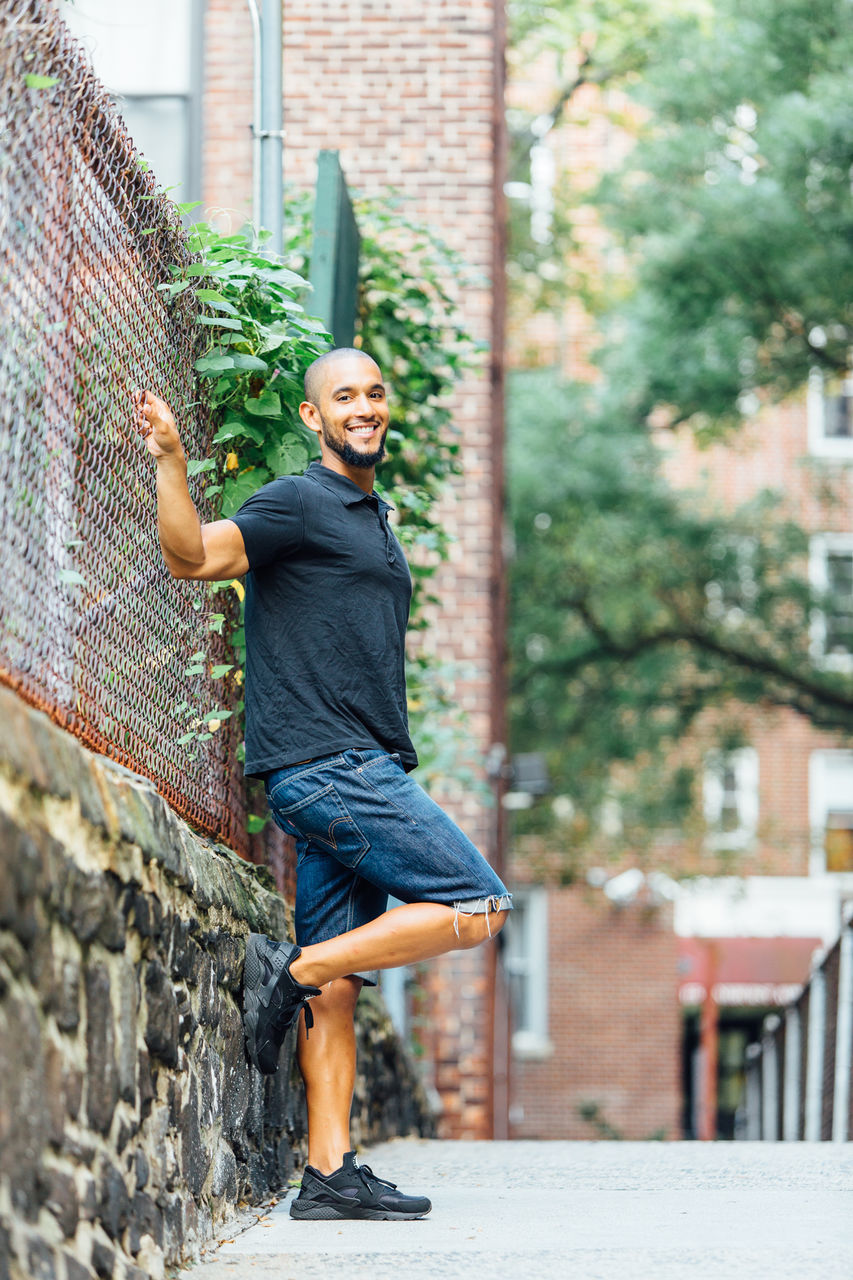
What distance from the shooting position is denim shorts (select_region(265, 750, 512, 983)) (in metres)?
3.88

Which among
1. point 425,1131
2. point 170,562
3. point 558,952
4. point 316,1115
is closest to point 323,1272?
point 316,1115

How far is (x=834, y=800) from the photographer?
82.2ft

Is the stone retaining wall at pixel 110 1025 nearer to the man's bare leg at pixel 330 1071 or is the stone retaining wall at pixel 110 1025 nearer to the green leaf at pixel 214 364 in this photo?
the man's bare leg at pixel 330 1071

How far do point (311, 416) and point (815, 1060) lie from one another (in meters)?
9.44

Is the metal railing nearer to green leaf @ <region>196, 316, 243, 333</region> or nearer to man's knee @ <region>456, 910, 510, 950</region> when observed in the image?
man's knee @ <region>456, 910, 510, 950</region>

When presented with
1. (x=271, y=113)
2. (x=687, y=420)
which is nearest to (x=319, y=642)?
(x=271, y=113)

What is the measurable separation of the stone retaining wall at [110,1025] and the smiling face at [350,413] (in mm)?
977

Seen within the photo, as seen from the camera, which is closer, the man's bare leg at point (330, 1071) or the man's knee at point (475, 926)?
the man's knee at point (475, 926)

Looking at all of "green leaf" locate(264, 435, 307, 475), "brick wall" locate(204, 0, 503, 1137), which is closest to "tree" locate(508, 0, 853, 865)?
"brick wall" locate(204, 0, 503, 1137)

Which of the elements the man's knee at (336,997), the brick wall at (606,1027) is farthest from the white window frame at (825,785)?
the man's knee at (336,997)

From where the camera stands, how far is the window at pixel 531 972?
23578 mm

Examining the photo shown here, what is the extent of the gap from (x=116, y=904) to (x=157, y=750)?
815 millimetres

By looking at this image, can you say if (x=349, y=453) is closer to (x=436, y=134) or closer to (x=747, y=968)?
(x=436, y=134)

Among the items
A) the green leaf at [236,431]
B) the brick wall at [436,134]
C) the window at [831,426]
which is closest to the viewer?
the green leaf at [236,431]
